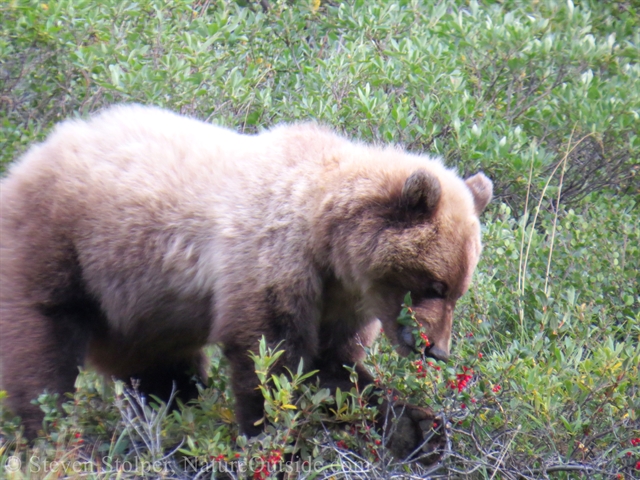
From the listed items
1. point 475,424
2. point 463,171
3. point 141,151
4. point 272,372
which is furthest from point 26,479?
point 463,171

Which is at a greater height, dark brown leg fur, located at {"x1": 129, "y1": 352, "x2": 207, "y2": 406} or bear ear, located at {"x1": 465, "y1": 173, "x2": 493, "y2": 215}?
bear ear, located at {"x1": 465, "y1": 173, "x2": 493, "y2": 215}

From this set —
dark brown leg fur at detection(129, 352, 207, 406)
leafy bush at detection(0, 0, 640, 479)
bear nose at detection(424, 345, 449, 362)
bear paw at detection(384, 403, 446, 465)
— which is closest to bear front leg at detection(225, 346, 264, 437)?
leafy bush at detection(0, 0, 640, 479)

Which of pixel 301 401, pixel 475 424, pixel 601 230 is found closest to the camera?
pixel 301 401

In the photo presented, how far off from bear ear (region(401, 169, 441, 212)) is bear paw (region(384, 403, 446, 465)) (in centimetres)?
101

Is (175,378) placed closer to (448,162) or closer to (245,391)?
(245,391)

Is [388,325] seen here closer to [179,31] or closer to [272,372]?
[272,372]

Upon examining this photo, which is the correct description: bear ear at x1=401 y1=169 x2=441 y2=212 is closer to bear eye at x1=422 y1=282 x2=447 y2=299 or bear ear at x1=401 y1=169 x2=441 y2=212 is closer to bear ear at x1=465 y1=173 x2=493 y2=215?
bear eye at x1=422 y1=282 x2=447 y2=299

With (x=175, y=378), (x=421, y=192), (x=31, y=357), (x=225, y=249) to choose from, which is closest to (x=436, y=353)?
(x=421, y=192)

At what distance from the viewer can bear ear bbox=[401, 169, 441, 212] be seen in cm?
398

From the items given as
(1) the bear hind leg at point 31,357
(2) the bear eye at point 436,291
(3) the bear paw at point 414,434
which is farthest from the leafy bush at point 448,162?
(2) the bear eye at point 436,291

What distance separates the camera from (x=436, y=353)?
4.16 m

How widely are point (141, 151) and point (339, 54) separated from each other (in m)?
3.16

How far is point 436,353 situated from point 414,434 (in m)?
0.43

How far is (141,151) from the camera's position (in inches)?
180
